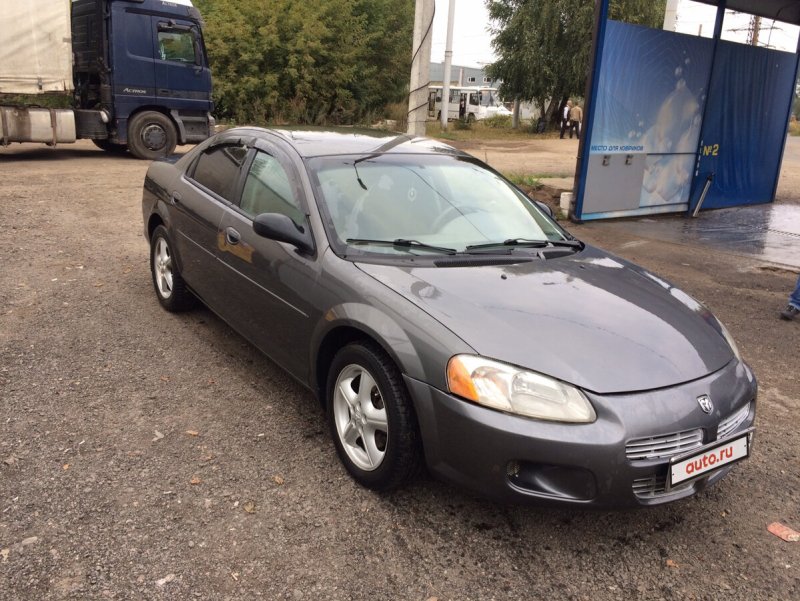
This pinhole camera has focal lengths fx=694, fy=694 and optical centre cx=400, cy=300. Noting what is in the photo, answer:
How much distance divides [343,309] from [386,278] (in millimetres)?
238

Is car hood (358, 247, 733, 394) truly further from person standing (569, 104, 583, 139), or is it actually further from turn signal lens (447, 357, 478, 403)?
person standing (569, 104, 583, 139)

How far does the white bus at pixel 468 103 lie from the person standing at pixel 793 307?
36.8 metres

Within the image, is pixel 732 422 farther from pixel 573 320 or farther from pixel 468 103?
pixel 468 103

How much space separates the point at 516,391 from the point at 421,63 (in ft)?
25.0

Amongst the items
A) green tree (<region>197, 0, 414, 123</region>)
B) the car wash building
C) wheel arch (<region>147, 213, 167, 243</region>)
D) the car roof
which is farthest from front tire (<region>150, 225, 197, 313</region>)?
green tree (<region>197, 0, 414, 123</region>)

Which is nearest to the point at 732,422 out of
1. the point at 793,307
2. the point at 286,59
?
the point at 793,307

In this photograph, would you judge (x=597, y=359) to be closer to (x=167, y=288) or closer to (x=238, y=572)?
(x=238, y=572)

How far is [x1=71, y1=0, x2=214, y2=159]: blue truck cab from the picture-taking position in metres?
13.7

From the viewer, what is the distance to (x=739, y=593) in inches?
101

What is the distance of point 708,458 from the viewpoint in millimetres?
2705

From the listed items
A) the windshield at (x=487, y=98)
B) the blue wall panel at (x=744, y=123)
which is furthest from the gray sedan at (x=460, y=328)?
the windshield at (x=487, y=98)

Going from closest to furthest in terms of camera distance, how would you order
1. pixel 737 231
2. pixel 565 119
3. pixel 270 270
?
pixel 270 270 < pixel 737 231 < pixel 565 119

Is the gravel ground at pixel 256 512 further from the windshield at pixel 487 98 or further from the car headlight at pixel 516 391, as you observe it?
the windshield at pixel 487 98

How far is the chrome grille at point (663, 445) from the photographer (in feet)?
8.30
